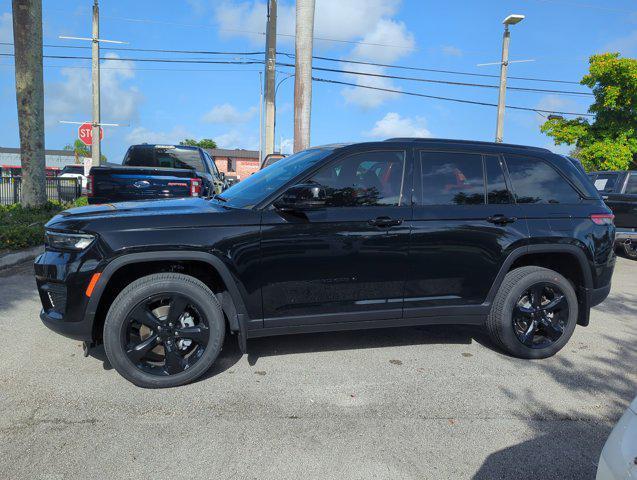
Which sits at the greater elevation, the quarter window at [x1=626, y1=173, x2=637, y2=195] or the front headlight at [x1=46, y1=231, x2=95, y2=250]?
the quarter window at [x1=626, y1=173, x2=637, y2=195]

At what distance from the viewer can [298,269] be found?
3699 millimetres

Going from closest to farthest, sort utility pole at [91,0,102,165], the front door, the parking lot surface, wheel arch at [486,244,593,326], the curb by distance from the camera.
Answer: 1. the parking lot surface
2. the front door
3. wheel arch at [486,244,593,326]
4. the curb
5. utility pole at [91,0,102,165]

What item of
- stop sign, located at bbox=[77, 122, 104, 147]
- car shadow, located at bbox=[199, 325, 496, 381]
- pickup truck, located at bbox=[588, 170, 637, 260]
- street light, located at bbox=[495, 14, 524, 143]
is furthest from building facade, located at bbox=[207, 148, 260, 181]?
car shadow, located at bbox=[199, 325, 496, 381]

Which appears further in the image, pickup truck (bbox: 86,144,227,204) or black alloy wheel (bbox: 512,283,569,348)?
pickup truck (bbox: 86,144,227,204)

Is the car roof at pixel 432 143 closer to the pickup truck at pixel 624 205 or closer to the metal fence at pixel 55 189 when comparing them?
the pickup truck at pixel 624 205

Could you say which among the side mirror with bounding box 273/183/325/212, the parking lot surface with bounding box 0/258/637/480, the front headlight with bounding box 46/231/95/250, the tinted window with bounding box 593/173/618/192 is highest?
the tinted window with bounding box 593/173/618/192

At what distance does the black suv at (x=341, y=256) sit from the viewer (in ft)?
11.4

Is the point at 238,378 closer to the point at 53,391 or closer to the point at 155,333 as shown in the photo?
the point at 155,333

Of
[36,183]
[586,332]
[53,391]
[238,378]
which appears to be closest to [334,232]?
[238,378]

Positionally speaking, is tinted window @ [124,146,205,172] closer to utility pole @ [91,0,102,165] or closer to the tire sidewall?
the tire sidewall

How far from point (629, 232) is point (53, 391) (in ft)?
33.9

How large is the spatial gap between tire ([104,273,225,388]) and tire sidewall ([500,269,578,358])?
2.42 meters

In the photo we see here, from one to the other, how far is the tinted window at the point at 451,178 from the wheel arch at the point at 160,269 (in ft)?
5.57

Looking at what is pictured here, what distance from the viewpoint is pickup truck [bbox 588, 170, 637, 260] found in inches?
386
